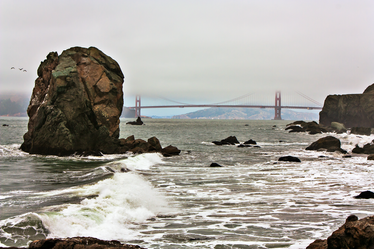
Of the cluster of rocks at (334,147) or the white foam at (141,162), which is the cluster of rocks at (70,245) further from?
the cluster of rocks at (334,147)

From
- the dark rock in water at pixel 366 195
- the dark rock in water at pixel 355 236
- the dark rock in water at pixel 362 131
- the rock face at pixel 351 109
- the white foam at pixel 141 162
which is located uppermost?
the rock face at pixel 351 109

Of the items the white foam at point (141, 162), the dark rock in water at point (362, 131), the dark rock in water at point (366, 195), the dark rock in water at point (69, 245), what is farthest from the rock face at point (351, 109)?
the dark rock in water at point (69, 245)

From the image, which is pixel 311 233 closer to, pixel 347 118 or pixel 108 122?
pixel 108 122

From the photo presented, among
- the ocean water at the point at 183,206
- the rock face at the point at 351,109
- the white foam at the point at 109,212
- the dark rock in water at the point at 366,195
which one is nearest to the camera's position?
the ocean water at the point at 183,206

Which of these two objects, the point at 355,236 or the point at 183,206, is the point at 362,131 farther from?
the point at 355,236

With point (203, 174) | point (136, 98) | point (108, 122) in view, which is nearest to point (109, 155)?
point (108, 122)

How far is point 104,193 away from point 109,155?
35.8 ft

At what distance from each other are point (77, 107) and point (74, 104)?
0.23 m

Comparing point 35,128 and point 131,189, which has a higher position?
point 35,128

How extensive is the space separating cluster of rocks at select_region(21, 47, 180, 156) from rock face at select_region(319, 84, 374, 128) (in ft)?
161

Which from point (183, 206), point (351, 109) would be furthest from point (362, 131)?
point (183, 206)

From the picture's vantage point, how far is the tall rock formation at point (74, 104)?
55.5 feet

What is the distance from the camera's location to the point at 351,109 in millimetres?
58875

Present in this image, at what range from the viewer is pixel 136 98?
11369 cm
